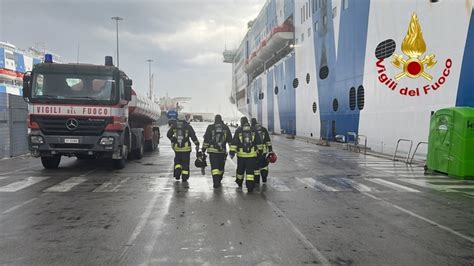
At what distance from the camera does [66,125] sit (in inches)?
448

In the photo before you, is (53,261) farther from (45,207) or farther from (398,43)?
(398,43)

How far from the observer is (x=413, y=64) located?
1788cm

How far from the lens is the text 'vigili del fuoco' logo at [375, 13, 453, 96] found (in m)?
16.6

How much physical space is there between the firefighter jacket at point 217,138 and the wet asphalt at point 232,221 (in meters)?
0.94

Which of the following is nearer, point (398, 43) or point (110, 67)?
point (110, 67)

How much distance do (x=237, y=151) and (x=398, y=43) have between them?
13.1 meters

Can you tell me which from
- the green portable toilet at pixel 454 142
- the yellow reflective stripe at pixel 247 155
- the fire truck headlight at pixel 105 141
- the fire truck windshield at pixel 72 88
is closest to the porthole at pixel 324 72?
the green portable toilet at pixel 454 142

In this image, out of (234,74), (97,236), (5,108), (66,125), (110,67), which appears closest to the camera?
(97,236)

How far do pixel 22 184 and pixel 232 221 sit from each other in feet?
20.4

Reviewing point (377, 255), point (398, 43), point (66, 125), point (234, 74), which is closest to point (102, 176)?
point (66, 125)

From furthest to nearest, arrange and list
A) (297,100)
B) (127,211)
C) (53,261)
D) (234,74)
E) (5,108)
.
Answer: (234,74)
(297,100)
(5,108)
(127,211)
(53,261)

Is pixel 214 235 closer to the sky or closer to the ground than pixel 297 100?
closer to the ground

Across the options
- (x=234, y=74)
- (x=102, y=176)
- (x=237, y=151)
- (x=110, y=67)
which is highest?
(x=234, y=74)

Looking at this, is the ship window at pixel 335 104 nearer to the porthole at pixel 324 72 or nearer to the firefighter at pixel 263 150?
the porthole at pixel 324 72
